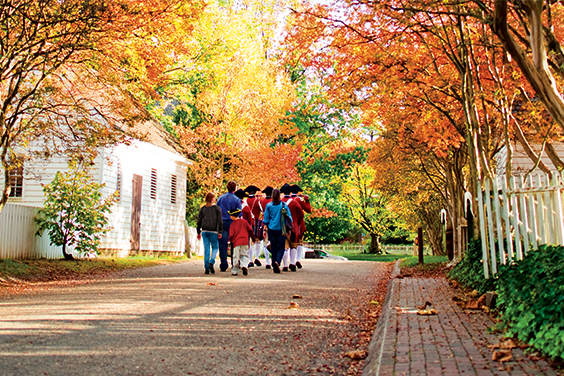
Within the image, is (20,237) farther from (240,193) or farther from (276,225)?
(276,225)

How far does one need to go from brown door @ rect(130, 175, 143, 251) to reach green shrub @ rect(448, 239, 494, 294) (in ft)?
53.2

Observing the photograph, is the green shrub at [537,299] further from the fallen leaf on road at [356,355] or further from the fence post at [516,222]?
the fallen leaf on road at [356,355]

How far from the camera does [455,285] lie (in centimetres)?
1234

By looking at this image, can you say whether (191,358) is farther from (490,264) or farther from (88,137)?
(88,137)

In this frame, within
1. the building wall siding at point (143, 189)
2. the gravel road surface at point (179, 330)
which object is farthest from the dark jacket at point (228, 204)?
the building wall siding at point (143, 189)

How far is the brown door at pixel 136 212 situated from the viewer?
1041 inches

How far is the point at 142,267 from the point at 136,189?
741 centimetres

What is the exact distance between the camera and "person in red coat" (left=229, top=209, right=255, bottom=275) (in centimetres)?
1562

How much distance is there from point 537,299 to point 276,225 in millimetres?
11084

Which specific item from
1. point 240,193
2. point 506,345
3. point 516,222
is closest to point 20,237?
point 240,193

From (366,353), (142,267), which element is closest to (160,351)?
(366,353)

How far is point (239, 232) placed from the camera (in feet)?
51.5

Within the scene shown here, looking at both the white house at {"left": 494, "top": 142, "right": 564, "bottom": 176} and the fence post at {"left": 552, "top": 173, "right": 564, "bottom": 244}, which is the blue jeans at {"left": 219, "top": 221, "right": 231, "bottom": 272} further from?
the white house at {"left": 494, "top": 142, "right": 564, "bottom": 176}

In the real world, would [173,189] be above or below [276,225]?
above
